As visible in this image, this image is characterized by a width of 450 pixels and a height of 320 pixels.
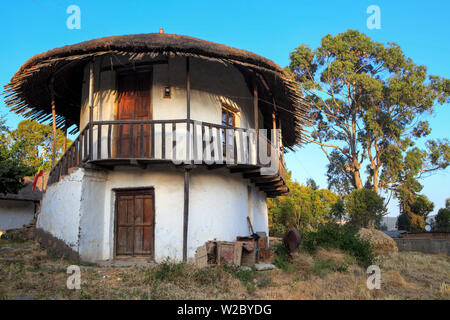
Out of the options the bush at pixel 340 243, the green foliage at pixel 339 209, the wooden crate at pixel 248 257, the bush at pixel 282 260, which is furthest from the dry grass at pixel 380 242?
the wooden crate at pixel 248 257

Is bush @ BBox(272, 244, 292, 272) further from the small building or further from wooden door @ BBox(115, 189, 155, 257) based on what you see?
wooden door @ BBox(115, 189, 155, 257)

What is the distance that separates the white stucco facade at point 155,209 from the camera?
28.9 feet

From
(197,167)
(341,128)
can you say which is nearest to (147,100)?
(197,167)

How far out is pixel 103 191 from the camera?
9.47 meters

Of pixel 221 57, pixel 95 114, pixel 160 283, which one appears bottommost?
pixel 160 283

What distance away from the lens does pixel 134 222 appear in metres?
9.40

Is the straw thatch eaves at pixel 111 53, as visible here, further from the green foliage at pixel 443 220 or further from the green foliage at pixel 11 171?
the green foliage at pixel 443 220

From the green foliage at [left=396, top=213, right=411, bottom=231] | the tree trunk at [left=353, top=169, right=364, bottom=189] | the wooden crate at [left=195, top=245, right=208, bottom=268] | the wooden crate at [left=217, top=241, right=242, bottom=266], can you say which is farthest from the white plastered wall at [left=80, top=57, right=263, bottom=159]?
the green foliage at [left=396, top=213, right=411, bottom=231]

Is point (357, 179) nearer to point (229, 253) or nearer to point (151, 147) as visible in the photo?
point (229, 253)

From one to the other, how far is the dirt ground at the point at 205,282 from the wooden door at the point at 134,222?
1.28 meters

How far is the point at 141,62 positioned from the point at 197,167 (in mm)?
3258

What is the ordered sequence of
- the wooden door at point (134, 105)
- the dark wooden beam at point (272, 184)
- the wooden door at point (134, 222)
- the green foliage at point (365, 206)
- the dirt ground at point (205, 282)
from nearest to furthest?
the dirt ground at point (205, 282) → the wooden door at point (134, 222) → the wooden door at point (134, 105) → the dark wooden beam at point (272, 184) → the green foliage at point (365, 206)

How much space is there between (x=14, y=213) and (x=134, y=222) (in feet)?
46.7
